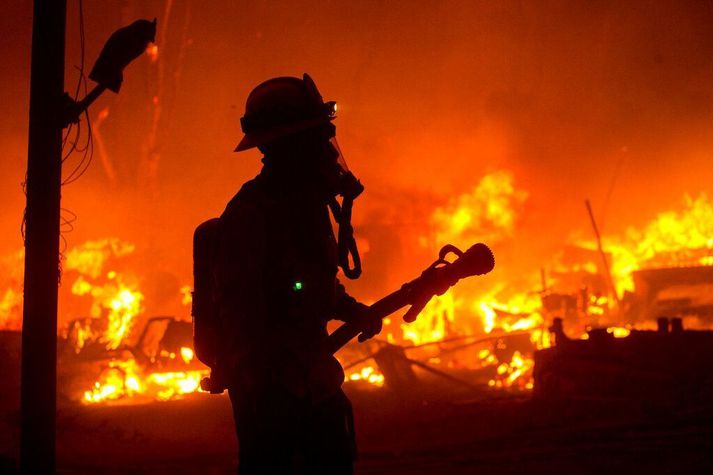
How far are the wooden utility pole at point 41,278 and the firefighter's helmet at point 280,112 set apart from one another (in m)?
2.49

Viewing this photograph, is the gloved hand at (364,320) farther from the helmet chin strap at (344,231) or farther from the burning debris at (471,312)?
the burning debris at (471,312)

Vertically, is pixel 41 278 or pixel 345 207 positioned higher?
pixel 41 278

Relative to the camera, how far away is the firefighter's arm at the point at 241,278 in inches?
82.7

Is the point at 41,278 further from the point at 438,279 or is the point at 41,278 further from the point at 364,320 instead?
the point at 438,279

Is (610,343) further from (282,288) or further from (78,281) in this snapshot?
(78,281)

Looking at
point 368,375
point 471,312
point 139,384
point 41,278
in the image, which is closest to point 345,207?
point 41,278

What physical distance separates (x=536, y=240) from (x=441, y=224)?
5.63m

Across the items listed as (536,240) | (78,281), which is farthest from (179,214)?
(536,240)

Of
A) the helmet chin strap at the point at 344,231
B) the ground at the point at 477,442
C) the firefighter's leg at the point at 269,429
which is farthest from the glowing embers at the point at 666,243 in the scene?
the firefighter's leg at the point at 269,429

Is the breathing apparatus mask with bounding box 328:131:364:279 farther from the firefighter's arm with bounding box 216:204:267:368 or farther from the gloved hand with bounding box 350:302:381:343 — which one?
the firefighter's arm with bounding box 216:204:267:368

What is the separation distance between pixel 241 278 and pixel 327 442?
0.80 metres

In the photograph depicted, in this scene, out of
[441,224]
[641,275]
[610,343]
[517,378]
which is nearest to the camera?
[610,343]

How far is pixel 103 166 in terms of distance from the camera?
34.1 m

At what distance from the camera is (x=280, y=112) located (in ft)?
8.22
